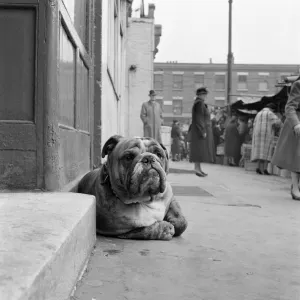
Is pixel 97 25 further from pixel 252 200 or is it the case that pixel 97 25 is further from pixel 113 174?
pixel 252 200

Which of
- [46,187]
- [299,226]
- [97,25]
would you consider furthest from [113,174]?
[97,25]

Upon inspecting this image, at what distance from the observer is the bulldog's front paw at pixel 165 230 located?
3.06m

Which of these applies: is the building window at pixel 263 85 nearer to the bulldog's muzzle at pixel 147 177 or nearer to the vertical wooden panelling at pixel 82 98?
the vertical wooden panelling at pixel 82 98

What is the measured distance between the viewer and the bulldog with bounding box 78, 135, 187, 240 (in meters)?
2.84

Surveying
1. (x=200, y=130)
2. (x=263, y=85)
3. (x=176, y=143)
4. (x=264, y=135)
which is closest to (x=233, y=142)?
(x=264, y=135)

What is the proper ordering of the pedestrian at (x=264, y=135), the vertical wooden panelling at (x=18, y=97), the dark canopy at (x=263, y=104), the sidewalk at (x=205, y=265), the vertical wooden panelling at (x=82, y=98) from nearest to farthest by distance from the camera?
1. the sidewalk at (x=205, y=265)
2. the vertical wooden panelling at (x=18, y=97)
3. the vertical wooden panelling at (x=82, y=98)
4. the pedestrian at (x=264, y=135)
5. the dark canopy at (x=263, y=104)

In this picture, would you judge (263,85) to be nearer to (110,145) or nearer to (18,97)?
(110,145)

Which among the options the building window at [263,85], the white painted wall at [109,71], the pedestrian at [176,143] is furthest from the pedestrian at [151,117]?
the building window at [263,85]

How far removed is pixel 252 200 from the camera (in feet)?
19.7

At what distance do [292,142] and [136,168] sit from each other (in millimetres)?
4029

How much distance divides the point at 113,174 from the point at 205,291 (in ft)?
3.82

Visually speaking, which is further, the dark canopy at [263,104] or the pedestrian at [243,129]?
the pedestrian at [243,129]

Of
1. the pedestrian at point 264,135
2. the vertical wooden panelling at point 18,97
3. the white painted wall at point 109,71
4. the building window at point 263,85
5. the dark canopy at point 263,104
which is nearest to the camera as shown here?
the vertical wooden panelling at point 18,97

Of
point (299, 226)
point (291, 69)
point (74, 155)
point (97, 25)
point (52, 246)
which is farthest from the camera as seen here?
point (291, 69)
